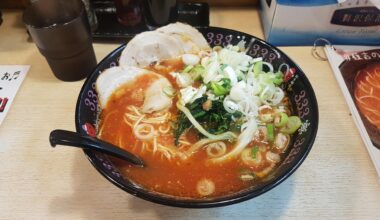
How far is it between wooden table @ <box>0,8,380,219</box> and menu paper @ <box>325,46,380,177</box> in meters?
0.02

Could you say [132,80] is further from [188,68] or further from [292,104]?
[292,104]

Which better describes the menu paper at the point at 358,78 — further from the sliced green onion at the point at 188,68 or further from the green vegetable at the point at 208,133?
the sliced green onion at the point at 188,68

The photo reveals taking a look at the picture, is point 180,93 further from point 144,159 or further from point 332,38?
point 332,38

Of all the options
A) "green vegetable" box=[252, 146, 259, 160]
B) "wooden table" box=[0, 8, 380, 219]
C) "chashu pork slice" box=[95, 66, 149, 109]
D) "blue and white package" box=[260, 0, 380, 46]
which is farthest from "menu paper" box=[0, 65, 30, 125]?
"blue and white package" box=[260, 0, 380, 46]

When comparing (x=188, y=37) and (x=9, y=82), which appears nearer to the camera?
(x=188, y=37)

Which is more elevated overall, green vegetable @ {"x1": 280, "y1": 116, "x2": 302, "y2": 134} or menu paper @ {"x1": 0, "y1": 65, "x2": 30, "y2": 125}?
green vegetable @ {"x1": 280, "y1": 116, "x2": 302, "y2": 134}

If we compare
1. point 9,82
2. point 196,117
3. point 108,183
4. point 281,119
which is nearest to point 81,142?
point 108,183

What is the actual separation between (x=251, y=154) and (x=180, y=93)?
0.31 m

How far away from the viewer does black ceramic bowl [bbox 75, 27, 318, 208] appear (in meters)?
0.70

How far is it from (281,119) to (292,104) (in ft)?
0.27

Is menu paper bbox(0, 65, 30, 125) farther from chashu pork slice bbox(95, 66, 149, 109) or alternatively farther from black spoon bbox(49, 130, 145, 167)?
black spoon bbox(49, 130, 145, 167)

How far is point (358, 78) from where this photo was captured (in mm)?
1211

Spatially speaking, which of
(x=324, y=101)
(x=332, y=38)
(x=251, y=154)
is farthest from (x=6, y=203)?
(x=332, y=38)

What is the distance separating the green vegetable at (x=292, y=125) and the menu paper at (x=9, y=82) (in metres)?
1.02
